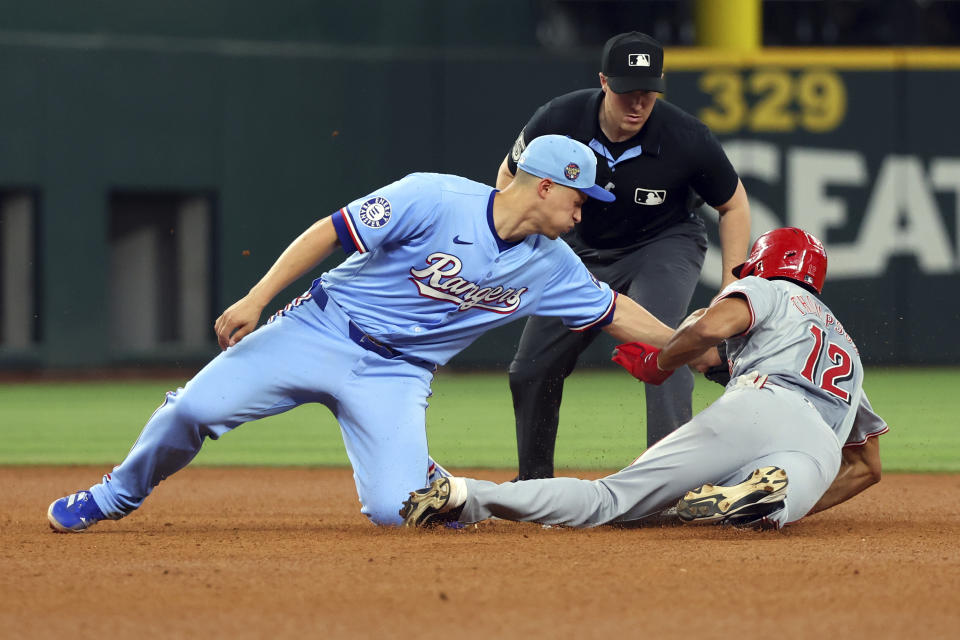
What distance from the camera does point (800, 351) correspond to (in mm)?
4871

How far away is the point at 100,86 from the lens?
15078mm

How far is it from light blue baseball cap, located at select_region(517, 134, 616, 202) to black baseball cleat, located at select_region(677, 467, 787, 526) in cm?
115

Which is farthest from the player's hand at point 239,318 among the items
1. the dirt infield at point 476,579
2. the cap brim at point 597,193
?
the cap brim at point 597,193

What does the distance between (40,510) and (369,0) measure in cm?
1122

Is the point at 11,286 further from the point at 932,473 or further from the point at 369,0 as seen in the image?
the point at 932,473

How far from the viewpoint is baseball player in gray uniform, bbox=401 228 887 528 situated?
461 centimetres

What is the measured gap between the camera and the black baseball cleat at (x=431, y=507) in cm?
463

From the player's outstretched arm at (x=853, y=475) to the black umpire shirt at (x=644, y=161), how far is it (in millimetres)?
1245

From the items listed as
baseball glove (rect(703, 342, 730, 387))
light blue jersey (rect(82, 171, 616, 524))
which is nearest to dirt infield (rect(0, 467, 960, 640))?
light blue jersey (rect(82, 171, 616, 524))

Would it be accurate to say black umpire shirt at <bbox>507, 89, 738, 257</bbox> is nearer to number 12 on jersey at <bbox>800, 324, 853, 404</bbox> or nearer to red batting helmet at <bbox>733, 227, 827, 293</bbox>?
red batting helmet at <bbox>733, 227, 827, 293</bbox>

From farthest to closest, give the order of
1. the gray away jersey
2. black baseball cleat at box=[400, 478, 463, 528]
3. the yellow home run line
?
the yellow home run line → the gray away jersey → black baseball cleat at box=[400, 478, 463, 528]

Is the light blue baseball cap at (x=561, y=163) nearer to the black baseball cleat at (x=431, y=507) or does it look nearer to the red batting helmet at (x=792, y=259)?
the red batting helmet at (x=792, y=259)

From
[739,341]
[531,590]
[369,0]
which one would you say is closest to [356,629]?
[531,590]

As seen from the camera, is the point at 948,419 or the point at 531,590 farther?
the point at 948,419
